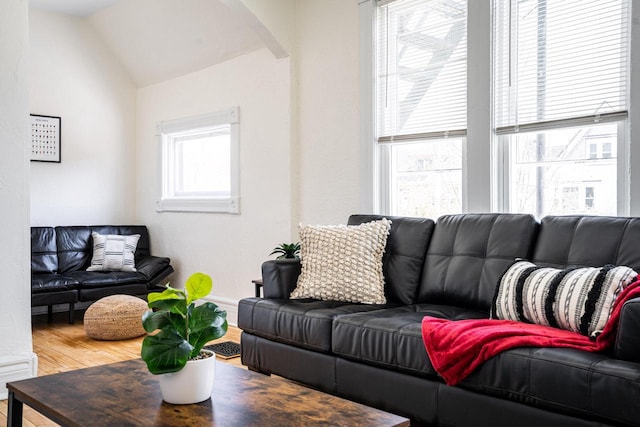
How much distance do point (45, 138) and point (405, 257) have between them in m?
3.96

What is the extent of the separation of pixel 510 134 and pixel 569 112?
0.34 meters

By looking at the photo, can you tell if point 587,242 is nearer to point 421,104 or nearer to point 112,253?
point 421,104

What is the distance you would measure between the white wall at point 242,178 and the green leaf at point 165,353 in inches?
110

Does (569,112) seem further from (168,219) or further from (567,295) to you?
(168,219)

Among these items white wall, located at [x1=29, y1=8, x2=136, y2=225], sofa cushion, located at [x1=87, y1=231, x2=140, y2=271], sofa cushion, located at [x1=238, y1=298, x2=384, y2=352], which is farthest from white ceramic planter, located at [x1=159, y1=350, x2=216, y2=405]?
white wall, located at [x1=29, y1=8, x2=136, y2=225]

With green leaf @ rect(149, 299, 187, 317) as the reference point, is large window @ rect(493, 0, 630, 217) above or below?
above

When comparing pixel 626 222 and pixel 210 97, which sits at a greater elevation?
pixel 210 97

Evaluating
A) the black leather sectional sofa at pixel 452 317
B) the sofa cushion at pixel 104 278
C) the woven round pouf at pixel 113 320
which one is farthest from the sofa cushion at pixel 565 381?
the sofa cushion at pixel 104 278

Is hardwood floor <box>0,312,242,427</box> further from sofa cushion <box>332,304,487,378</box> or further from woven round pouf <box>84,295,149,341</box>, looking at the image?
sofa cushion <box>332,304,487,378</box>

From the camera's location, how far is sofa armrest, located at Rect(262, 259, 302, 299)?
3.36 meters

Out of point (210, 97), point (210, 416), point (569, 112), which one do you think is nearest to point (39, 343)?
point (210, 97)

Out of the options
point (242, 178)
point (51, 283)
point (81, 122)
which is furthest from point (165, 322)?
point (81, 122)

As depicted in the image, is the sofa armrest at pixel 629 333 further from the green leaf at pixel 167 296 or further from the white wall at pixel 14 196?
the white wall at pixel 14 196

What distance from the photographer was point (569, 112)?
10.3ft
